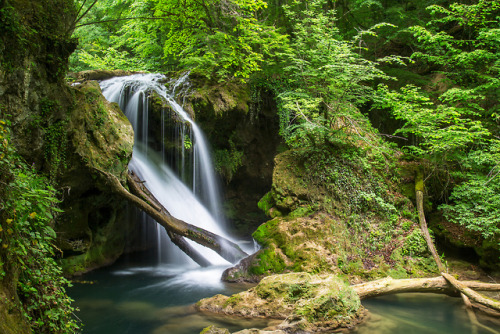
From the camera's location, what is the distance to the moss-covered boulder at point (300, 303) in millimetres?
4887

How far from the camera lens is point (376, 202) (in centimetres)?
863

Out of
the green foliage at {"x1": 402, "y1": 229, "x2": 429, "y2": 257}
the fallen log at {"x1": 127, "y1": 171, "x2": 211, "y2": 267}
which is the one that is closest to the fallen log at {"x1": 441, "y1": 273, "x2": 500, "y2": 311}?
the green foliage at {"x1": 402, "y1": 229, "x2": 429, "y2": 257}

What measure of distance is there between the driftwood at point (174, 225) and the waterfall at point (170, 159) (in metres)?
0.91

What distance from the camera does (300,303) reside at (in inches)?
202

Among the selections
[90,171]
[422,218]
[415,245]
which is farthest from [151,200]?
[422,218]

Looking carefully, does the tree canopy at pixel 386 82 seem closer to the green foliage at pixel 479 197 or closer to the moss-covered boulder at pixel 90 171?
the green foliage at pixel 479 197

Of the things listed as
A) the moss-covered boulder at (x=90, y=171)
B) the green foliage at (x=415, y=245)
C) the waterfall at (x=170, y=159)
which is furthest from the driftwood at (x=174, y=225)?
the green foliage at (x=415, y=245)

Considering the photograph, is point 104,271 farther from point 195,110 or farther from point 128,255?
point 195,110

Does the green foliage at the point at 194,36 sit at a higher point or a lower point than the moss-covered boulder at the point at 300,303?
higher

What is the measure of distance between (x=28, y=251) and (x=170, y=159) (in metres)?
6.81

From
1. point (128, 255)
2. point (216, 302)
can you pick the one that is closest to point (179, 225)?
point (216, 302)

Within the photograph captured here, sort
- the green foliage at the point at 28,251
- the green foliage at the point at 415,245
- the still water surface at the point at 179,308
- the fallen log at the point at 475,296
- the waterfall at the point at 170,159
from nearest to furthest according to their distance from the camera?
the green foliage at the point at 28,251, the still water surface at the point at 179,308, the fallen log at the point at 475,296, the green foliage at the point at 415,245, the waterfall at the point at 170,159

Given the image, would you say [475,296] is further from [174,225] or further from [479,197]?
[174,225]

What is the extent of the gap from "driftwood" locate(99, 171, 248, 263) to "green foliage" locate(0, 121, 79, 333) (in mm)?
3131
